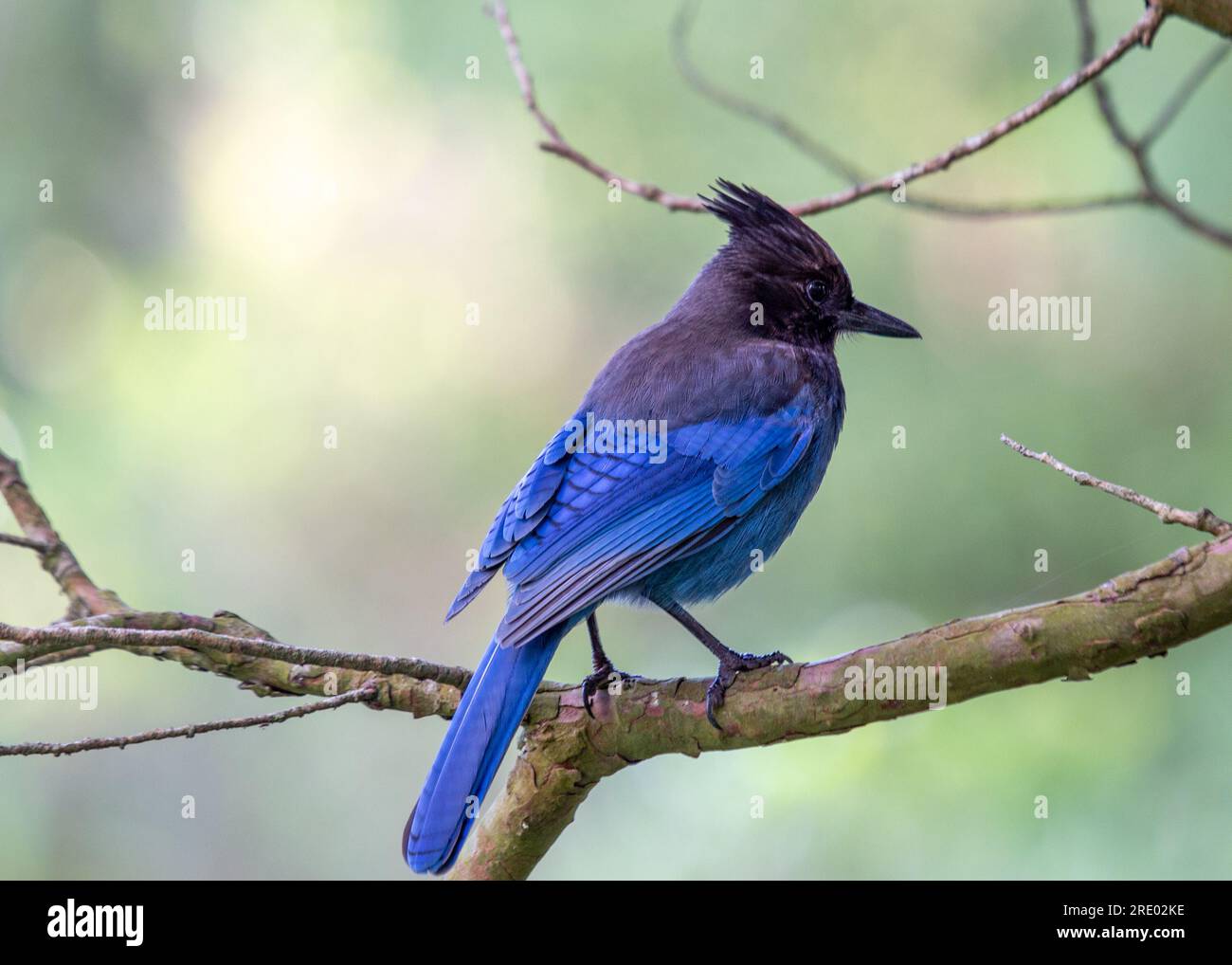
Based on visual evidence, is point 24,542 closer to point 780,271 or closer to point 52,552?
point 52,552

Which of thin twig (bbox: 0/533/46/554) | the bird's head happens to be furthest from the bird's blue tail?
the bird's head

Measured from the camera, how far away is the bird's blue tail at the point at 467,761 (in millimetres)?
2578

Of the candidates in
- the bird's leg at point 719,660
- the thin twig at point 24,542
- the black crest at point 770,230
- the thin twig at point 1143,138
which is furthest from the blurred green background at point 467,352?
the thin twig at point 24,542

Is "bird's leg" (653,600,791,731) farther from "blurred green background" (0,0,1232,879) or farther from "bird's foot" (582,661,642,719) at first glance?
"blurred green background" (0,0,1232,879)

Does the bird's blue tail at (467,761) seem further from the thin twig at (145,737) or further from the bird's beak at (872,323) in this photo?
the bird's beak at (872,323)

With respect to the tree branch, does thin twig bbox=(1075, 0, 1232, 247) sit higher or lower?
higher

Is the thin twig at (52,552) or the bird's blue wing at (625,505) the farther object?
the bird's blue wing at (625,505)

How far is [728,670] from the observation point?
8.87 ft

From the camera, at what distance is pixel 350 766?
16.2ft

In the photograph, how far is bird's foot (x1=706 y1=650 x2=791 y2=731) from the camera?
8.38ft

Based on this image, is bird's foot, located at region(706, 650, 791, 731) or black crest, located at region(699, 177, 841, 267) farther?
black crest, located at region(699, 177, 841, 267)

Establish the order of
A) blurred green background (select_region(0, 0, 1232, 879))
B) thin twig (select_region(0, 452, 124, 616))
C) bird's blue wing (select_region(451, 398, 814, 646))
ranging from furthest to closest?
blurred green background (select_region(0, 0, 1232, 879)) → bird's blue wing (select_region(451, 398, 814, 646)) → thin twig (select_region(0, 452, 124, 616))

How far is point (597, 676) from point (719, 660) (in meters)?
0.26

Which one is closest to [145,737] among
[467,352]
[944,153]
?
[944,153]
